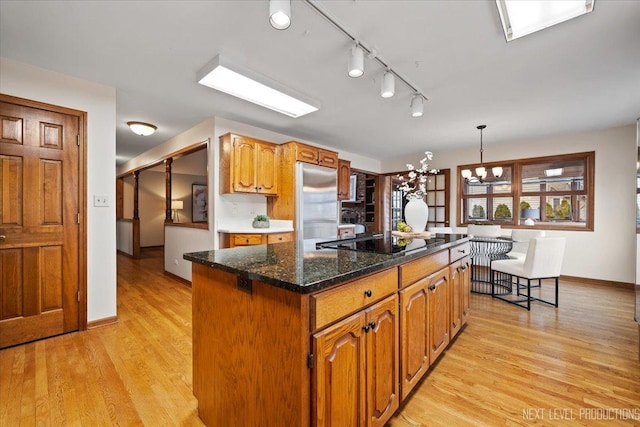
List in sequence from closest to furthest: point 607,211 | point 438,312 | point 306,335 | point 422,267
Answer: point 306,335, point 422,267, point 438,312, point 607,211

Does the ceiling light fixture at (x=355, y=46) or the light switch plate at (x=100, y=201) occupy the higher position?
the ceiling light fixture at (x=355, y=46)

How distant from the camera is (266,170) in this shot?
3906 millimetres

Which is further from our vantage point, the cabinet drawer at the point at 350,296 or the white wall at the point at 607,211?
the white wall at the point at 607,211

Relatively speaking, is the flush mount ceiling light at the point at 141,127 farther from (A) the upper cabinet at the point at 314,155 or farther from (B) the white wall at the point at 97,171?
(A) the upper cabinet at the point at 314,155

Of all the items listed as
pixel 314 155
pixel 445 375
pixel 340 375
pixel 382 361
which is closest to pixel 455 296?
pixel 445 375

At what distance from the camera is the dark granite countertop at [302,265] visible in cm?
97

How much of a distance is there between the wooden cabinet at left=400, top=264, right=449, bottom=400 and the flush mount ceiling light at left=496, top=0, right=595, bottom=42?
171 cm

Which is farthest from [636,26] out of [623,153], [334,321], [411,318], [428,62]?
[623,153]

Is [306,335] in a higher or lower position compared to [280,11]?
lower

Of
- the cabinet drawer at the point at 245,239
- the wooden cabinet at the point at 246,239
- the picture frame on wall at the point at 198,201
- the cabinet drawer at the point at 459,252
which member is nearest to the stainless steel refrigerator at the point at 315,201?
the wooden cabinet at the point at 246,239

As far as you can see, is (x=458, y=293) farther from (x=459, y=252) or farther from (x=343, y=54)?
(x=343, y=54)

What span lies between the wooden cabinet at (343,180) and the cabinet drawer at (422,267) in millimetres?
3270

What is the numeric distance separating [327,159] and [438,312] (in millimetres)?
3048

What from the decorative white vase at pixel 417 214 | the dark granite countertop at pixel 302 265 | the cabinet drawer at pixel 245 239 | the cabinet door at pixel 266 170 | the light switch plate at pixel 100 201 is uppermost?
the cabinet door at pixel 266 170
